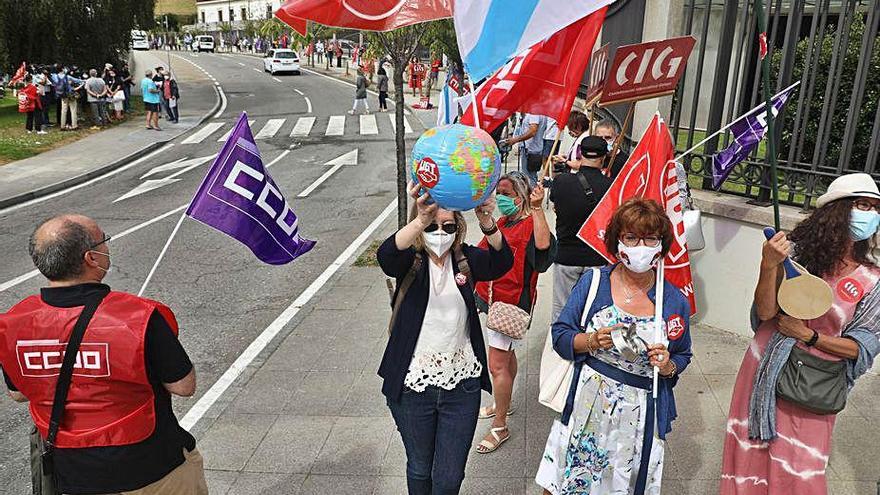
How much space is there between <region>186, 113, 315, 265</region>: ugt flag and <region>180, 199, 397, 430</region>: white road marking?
76.4 inches

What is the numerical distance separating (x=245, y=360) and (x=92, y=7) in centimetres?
2220

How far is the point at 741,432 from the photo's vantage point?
11.6ft

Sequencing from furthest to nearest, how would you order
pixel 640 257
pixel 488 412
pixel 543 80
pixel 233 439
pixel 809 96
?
pixel 809 96
pixel 488 412
pixel 233 439
pixel 543 80
pixel 640 257

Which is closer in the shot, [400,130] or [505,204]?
[505,204]

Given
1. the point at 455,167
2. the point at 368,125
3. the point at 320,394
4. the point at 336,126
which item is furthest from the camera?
the point at 368,125

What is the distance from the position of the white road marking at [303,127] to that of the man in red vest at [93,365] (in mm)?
18405

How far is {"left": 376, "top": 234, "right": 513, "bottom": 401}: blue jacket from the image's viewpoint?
327 cm

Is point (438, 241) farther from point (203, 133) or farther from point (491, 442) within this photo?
point (203, 133)

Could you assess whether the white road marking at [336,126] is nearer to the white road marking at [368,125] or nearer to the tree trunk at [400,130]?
the white road marking at [368,125]

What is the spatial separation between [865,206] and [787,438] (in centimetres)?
119

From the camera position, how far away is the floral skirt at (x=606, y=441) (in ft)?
10.4

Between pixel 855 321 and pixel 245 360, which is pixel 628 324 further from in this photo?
pixel 245 360

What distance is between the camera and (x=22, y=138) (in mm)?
18906

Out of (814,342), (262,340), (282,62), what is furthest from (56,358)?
(282,62)
